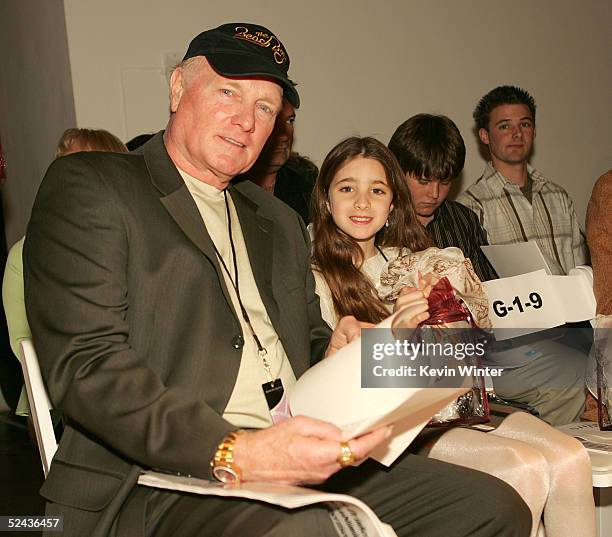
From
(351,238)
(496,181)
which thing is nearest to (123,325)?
(351,238)

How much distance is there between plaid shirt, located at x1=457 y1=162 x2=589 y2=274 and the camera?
418 centimetres

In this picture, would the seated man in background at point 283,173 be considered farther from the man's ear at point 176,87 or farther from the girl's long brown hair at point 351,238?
the man's ear at point 176,87

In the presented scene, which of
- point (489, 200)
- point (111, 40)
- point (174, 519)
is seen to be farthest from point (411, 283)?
point (111, 40)

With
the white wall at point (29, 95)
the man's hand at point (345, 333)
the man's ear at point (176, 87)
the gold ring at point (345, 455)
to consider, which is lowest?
the gold ring at point (345, 455)

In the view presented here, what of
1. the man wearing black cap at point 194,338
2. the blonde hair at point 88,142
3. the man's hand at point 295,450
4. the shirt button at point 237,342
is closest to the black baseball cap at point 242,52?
the man wearing black cap at point 194,338

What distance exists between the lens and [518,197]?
4.30m

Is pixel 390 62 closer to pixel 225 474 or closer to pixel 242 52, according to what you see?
pixel 242 52

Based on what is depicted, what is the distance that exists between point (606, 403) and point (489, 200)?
1741 mm

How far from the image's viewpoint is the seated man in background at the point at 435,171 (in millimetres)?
3539

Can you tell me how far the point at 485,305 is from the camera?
2.63 metres

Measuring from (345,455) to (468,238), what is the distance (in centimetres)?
237

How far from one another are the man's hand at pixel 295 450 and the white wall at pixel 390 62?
298 centimetres

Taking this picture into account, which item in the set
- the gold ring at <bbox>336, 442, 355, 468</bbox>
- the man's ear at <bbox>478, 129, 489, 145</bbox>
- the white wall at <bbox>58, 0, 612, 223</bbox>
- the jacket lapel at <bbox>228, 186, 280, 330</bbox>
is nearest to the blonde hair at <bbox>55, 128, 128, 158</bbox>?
the white wall at <bbox>58, 0, 612, 223</bbox>

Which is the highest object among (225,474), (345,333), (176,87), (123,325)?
(176,87)
